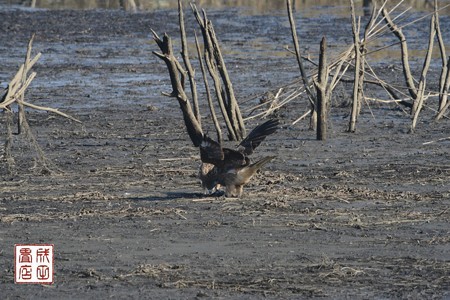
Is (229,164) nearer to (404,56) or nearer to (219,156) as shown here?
(219,156)

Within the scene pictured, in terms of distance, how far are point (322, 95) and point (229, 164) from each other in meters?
3.51

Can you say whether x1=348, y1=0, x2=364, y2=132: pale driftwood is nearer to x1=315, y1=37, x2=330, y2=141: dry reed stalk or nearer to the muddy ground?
the muddy ground

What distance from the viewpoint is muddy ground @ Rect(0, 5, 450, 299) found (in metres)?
7.20

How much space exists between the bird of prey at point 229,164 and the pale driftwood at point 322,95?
288 centimetres

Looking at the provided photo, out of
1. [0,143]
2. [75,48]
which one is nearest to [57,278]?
[0,143]

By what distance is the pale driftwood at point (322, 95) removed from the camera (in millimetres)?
12695

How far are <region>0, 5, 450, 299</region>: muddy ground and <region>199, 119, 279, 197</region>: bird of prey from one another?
0.15 meters

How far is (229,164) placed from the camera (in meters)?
9.59

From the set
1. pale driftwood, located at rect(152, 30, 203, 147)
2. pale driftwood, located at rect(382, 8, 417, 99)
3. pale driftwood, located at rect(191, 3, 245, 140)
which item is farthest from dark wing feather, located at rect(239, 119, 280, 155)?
pale driftwood, located at rect(382, 8, 417, 99)

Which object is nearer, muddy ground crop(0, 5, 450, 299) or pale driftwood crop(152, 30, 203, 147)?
muddy ground crop(0, 5, 450, 299)

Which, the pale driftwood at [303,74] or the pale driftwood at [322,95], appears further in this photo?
the pale driftwood at [303,74]

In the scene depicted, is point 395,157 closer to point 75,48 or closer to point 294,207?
point 294,207

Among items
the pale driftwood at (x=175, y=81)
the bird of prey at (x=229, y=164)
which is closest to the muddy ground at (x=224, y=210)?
the bird of prey at (x=229, y=164)

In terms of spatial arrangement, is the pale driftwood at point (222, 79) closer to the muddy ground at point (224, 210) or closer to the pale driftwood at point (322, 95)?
the muddy ground at point (224, 210)
